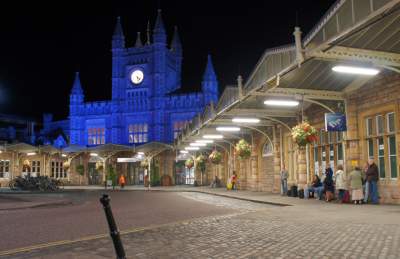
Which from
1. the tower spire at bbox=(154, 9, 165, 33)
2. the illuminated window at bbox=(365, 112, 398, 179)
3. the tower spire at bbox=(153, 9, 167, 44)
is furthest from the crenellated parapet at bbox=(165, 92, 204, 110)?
the illuminated window at bbox=(365, 112, 398, 179)

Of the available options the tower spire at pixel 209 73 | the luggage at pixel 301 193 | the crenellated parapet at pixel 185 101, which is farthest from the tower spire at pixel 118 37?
the luggage at pixel 301 193

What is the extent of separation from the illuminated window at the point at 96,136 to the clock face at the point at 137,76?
866 centimetres

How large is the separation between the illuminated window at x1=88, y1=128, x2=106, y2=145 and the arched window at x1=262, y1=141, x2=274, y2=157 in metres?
44.0

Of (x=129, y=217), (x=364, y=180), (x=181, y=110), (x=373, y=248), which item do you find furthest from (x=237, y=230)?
(x=181, y=110)

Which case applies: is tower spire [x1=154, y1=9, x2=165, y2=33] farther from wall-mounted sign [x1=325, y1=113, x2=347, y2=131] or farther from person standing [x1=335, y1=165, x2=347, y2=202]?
person standing [x1=335, y1=165, x2=347, y2=202]

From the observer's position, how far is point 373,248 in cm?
704

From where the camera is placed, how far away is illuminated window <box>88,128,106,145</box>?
6775cm

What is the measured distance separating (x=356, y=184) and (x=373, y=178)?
811mm

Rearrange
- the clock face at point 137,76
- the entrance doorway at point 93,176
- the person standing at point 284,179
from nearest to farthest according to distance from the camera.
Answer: the person standing at point 284,179, the entrance doorway at point 93,176, the clock face at point 137,76

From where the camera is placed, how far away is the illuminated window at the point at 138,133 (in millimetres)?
65825

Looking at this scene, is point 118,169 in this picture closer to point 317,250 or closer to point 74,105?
point 74,105

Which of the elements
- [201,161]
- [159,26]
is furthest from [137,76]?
[201,161]

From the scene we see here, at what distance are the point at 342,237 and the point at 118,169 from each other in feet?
168

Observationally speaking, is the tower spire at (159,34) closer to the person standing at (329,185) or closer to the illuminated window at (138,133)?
the illuminated window at (138,133)
